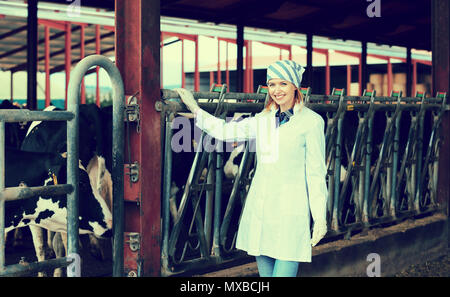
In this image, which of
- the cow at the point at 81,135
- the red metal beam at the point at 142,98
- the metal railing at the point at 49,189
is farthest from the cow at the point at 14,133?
the metal railing at the point at 49,189

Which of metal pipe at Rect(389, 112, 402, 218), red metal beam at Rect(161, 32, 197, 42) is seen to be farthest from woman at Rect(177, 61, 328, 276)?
red metal beam at Rect(161, 32, 197, 42)

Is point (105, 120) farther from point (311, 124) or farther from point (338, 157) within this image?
point (311, 124)

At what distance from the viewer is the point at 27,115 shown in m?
3.35

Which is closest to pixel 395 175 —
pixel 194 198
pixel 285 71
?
pixel 194 198

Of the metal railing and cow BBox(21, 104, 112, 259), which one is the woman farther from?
cow BBox(21, 104, 112, 259)

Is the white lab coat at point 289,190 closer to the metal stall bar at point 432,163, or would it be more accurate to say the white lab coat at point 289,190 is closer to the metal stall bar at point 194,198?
the metal stall bar at point 194,198

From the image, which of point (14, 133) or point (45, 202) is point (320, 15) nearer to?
point (14, 133)

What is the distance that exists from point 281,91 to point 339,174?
2.70 m

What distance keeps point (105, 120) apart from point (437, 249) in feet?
13.7

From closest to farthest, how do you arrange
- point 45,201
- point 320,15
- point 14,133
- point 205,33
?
point 45,201
point 14,133
point 320,15
point 205,33

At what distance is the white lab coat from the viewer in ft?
10.6

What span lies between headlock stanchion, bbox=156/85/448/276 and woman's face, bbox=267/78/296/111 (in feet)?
3.22

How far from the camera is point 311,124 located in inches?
129

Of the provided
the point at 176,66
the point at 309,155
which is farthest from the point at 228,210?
the point at 176,66
